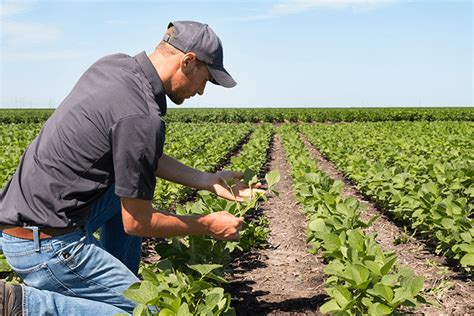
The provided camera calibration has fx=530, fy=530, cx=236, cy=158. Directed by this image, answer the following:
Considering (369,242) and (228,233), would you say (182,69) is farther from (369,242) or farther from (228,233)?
(369,242)

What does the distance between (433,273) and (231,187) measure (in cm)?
226

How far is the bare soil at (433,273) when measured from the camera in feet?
12.4

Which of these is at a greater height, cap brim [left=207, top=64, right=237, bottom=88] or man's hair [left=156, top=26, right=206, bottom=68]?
man's hair [left=156, top=26, right=206, bottom=68]

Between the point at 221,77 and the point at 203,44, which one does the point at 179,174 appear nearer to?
the point at 221,77

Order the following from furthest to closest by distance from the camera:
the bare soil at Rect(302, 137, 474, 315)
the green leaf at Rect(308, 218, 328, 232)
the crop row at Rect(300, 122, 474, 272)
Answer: the crop row at Rect(300, 122, 474, 272) → the bare soil at Rect(302, 137, 474, 315) → the green leaf at Rect(308, 218, 328, 232)

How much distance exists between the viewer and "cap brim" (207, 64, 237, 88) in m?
2.71

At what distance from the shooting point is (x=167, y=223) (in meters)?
2.63

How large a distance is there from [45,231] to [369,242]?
1889 mm

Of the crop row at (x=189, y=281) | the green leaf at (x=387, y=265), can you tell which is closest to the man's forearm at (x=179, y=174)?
the crop row at (x=189, y=281)

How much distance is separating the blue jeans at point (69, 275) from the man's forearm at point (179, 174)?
2.40 ft

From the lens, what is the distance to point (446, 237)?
446 centimetres

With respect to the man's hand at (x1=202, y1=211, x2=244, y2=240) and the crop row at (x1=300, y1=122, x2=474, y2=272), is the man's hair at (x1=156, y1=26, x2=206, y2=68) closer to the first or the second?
the man's hand at (x1=202, y1=211, x2=244, y2=240)

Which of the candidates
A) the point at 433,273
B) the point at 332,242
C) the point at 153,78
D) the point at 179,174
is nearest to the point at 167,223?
the point at 153,78

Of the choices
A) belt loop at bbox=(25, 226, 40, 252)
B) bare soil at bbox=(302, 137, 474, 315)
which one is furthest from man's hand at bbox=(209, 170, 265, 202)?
bare soil at bbox=(302, 137, 474, 315)
